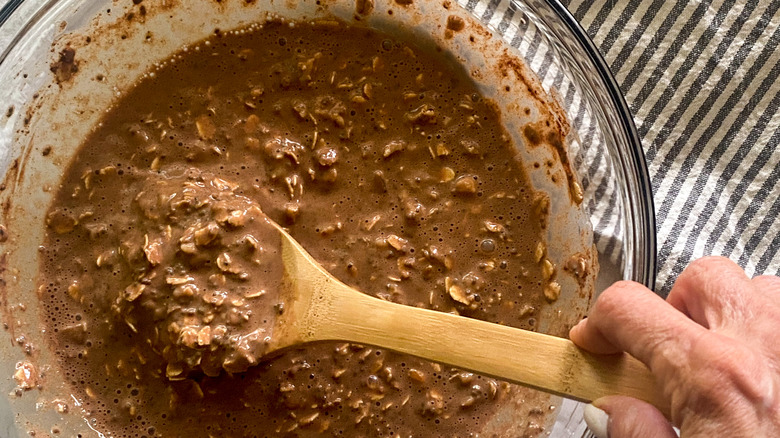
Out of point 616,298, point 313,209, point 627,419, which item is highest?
point 616,298

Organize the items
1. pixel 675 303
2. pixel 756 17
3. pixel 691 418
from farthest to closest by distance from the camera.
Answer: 1. pixel 756 17
2. pixel 675 303
3. pixel 691 418

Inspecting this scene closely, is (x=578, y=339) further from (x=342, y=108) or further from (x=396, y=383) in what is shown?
(x=342, y=108)

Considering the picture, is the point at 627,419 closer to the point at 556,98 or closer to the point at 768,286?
the point at 768,286

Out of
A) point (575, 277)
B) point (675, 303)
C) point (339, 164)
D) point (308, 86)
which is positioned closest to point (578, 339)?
point (675, 303)

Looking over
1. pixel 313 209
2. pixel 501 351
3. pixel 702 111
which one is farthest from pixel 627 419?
pixel 702 111

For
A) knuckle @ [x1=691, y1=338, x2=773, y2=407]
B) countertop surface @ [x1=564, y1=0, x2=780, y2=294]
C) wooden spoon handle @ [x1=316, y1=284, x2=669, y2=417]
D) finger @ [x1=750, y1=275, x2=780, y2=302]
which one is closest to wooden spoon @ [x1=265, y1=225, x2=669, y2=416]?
wooden spoon handle @ [x1=316, y1=284, x2=669, y2=417]

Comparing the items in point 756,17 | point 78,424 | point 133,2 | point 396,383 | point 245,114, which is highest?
point 756,17
